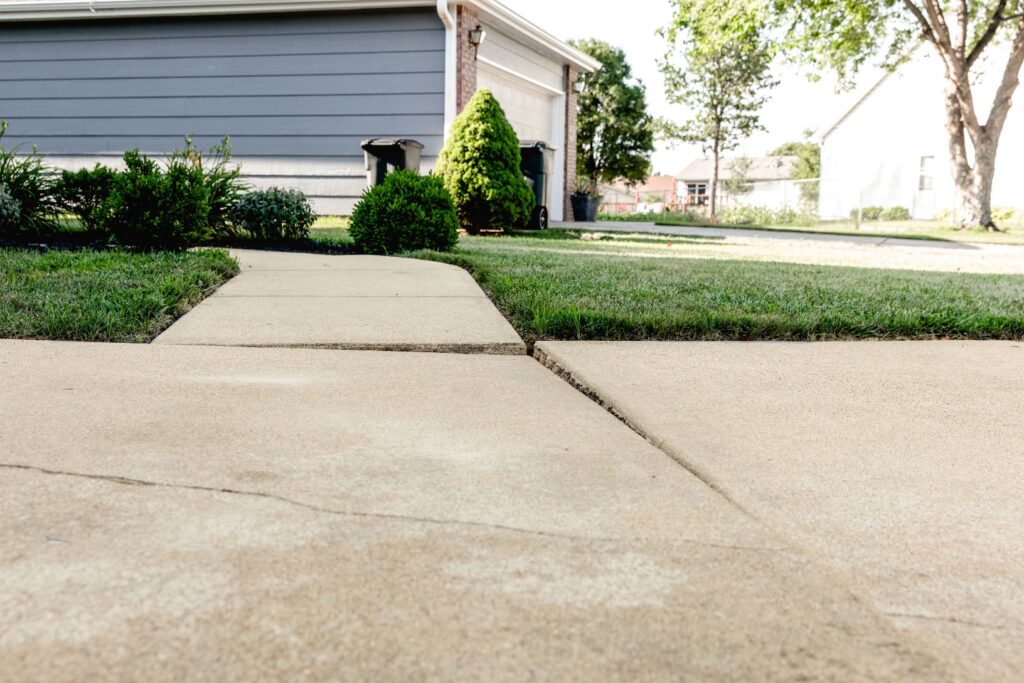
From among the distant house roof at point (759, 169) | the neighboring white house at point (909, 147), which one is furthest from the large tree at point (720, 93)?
the distant house roof at point (759, 169)

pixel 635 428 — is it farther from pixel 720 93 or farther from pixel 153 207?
pixel 720 93

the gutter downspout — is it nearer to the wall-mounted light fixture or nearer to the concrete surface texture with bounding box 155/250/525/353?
the wall-mounted light fixture

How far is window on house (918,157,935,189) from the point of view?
81.8 ft

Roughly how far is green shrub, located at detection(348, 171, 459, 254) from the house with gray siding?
179 inches

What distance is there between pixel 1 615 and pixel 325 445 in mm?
897

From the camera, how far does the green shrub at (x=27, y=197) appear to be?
236 inches

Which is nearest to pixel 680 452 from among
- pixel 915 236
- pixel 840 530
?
pixel 840 530

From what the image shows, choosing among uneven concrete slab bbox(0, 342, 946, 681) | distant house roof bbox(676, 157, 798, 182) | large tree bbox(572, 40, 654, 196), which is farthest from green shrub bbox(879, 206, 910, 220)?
distant house roof bbox(676, 157, 798, 182)

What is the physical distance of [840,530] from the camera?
1.63 meters

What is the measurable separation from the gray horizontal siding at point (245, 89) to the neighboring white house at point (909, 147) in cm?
1515

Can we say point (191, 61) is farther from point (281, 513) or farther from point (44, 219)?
point (281, 513)

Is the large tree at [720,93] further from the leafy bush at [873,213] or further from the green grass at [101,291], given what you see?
the green grass at [101,291]

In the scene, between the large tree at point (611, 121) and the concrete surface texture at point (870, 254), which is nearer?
the concrete surface texture at point (870, 254)

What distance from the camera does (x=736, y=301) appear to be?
4.18 metres
